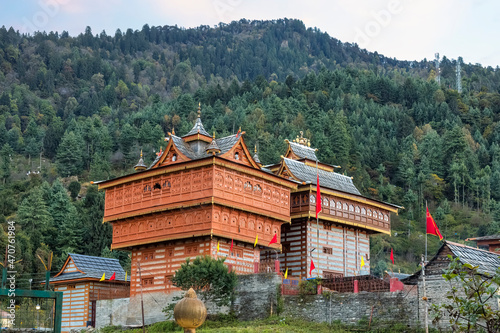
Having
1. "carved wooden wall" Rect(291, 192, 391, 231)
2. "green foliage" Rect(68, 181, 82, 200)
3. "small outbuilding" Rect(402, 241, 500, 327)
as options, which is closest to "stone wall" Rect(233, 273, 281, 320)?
"small outbuilding" Rect(402, 241, 500, 327)

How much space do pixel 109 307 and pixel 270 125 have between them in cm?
7431

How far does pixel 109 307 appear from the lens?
44562 mm

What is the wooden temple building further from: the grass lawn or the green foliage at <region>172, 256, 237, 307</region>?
the grass lawn

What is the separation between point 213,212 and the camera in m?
41.1

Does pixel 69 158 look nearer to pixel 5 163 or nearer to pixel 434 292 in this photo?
pixel 5 163

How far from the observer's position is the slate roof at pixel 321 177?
50.9 meters

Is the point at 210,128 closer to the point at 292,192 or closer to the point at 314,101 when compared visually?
the point at 314,101

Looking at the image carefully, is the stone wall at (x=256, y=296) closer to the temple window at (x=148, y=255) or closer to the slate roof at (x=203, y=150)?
the temple window at (x=148, y=255)

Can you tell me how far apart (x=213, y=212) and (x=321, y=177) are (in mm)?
13434

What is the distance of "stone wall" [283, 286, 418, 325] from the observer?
3475 cm

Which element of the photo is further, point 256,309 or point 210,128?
point 210,128

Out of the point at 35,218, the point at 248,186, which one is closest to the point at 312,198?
the point at 248,186

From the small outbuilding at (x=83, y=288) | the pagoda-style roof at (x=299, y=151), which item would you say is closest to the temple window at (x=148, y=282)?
the small outbuilding at (x=83, y=288)

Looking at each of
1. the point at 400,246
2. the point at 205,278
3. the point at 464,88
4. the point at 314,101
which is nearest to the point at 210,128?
the point at 314,101
